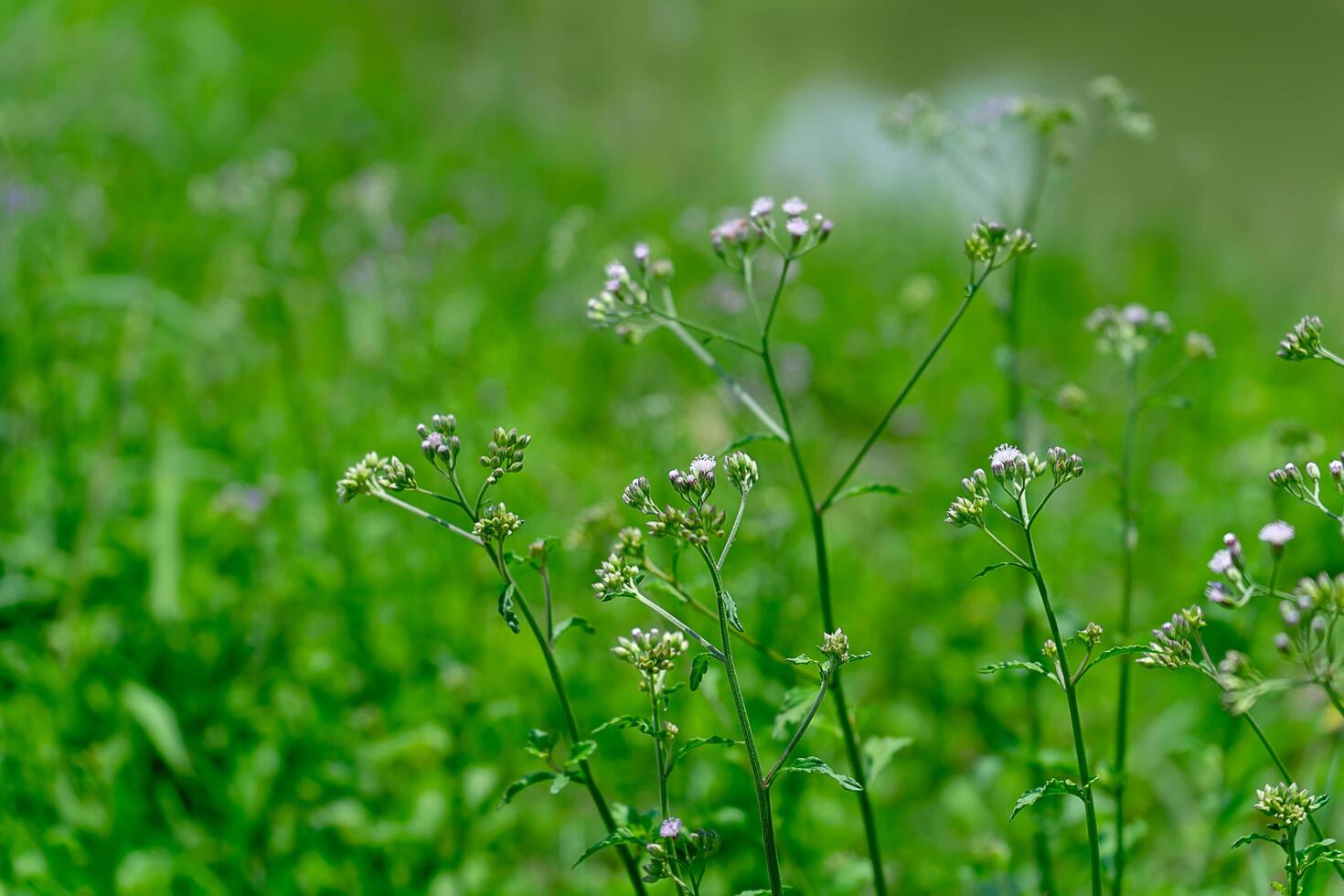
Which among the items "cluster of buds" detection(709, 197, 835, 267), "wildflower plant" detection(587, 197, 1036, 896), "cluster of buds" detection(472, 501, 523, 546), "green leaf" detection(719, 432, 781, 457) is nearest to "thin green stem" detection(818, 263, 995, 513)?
"wildflower plant" detection(587, 197, 1036, 896)

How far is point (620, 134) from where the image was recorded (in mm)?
9531

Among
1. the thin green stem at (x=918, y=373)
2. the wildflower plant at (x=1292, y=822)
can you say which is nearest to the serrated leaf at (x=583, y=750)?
the thin green stem at (x=918, y=373)

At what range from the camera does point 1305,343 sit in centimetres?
172

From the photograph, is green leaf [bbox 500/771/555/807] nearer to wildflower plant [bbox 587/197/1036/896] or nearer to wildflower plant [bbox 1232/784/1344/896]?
wildflower plant [bbox 587/197/1036/896]

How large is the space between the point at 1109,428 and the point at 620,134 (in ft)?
18.6

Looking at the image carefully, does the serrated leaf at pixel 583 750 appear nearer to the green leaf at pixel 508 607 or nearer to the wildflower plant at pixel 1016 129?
the green leaf at pixel 508 607

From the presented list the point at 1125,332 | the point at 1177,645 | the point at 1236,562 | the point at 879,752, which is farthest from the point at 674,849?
the point at 1125,332

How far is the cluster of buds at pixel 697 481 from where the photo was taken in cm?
155

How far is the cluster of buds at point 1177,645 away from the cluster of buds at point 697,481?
649 mm

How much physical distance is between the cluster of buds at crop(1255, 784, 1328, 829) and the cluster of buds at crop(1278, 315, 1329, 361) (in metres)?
0.67

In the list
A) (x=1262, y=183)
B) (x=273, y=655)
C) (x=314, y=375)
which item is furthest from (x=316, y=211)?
(x=1262, y=183)

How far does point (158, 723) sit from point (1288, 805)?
8.14 feet

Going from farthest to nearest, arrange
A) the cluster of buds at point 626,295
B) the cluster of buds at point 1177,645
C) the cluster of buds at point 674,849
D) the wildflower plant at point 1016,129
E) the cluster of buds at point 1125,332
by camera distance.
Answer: the wildflower plant at point 1016,129, the cluster of buds at point 1125,332, the cluster of buds at point 626,295, the cluster of buds at point 674,849, the cluster of buds at point 1177,645

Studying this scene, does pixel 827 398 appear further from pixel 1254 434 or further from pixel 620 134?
pixel 620 134
